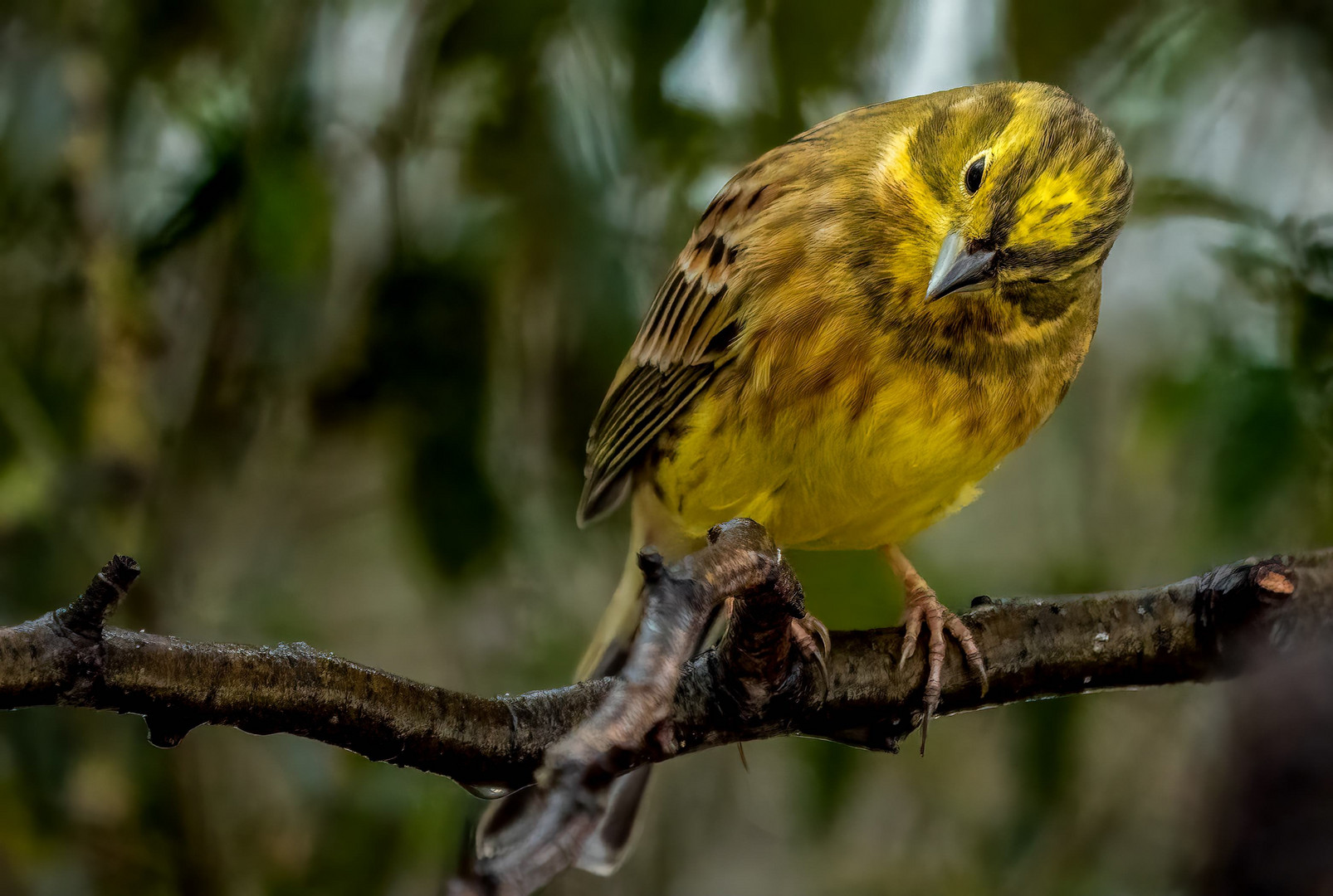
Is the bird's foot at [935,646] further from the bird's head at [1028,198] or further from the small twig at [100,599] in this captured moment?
the small twig at [100,599]

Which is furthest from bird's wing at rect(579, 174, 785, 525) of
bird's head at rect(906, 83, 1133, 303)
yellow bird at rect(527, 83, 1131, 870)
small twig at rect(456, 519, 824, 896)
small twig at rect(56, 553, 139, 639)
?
small twig at rect(56, 553, 139, 639)

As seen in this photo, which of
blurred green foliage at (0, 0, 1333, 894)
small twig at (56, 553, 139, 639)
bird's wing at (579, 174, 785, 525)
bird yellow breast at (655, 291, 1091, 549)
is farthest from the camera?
blurred green foliage at (0, 0, 1333, 894)

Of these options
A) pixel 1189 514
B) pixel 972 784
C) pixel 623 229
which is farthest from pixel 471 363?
pixel 972 784

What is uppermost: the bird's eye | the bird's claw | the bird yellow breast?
the bird's eye

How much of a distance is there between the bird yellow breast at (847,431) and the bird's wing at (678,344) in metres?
0.05

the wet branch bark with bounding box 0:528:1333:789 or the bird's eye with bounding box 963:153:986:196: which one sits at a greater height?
the bird's eye with bounding box 963:153:986:196

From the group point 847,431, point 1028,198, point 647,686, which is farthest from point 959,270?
point 647,686

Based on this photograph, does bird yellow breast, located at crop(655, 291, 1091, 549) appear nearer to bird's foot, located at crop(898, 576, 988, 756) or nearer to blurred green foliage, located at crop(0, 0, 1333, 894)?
bird's foot, located at crop(898, 576, 988, 756)

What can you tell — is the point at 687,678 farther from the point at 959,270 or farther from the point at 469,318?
the point at 469,318

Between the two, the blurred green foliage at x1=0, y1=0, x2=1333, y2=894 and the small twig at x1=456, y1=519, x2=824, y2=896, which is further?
the blurred green foliage at x1=0, y1=0, x2=1333, y2=894

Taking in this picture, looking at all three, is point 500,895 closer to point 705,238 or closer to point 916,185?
point 916,185

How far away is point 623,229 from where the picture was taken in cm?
179

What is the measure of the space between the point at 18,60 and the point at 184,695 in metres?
1.45

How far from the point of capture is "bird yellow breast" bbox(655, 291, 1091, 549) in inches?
52.8
